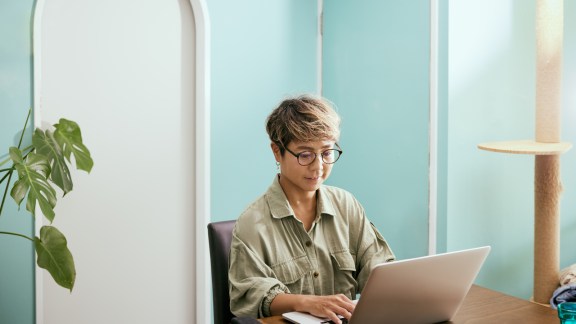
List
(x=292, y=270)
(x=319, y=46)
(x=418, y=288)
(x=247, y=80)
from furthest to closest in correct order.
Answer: (x=319, y=46), (x=247, y=80), (x=292, y=270), (x=418, y=288)

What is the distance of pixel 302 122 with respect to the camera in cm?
184

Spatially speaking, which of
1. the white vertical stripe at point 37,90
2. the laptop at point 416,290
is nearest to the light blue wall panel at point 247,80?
the white vertical stripe at point 37,90

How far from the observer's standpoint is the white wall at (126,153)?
2.73 m

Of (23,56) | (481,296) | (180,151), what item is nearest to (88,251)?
(180,151)

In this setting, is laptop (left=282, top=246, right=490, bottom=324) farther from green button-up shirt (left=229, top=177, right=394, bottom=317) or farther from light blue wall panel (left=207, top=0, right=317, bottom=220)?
light blue wall panel (left=207, top=0, right=317, bottom=220)

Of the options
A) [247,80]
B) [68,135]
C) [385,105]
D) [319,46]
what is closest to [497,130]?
[385,105]

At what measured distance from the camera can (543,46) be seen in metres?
2.53

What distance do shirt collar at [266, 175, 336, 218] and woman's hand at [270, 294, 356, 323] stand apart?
282 mm

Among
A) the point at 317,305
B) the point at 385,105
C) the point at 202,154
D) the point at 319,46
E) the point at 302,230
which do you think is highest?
the point at 319,46

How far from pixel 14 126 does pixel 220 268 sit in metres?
1.12

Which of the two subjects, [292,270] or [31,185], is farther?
[31,185]

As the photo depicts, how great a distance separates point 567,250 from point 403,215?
2.65 feet

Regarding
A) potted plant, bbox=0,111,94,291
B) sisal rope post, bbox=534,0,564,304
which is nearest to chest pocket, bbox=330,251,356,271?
potted plant, bbox=0,111,94,291

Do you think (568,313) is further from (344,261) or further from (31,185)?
(31,185)
